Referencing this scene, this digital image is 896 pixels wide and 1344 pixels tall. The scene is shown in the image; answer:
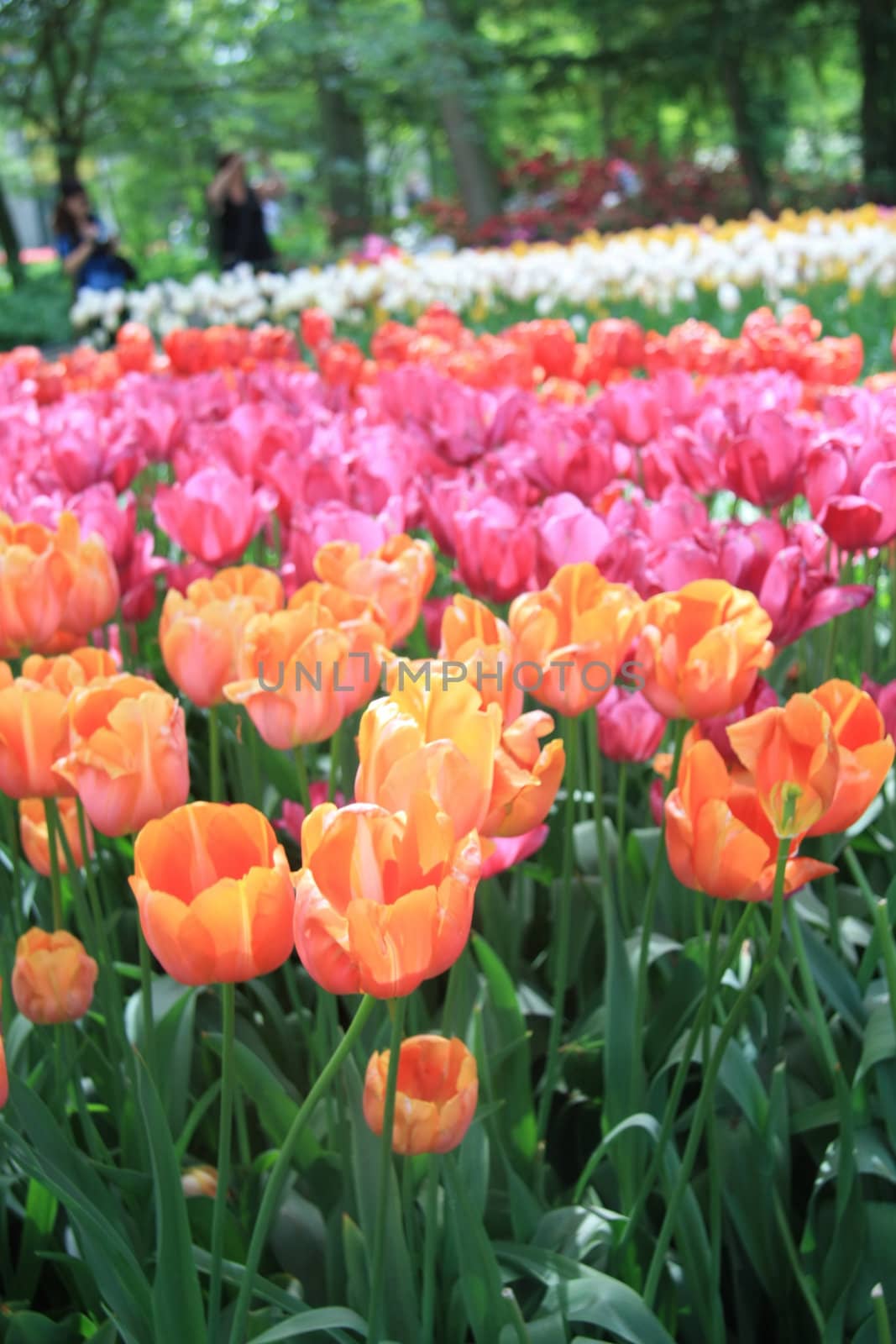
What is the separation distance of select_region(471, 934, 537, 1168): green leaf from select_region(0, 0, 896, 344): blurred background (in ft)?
46.6

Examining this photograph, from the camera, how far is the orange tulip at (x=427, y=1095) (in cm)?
90

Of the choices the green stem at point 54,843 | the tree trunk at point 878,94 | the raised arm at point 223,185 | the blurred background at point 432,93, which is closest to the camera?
the green stem at point 54,843

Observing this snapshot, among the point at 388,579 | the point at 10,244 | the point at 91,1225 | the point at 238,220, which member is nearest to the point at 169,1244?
the point at 91,1225

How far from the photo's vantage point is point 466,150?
55.1 feet

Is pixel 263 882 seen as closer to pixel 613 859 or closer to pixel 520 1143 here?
pixel 520 1143

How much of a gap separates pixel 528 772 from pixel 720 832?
5.6 inches

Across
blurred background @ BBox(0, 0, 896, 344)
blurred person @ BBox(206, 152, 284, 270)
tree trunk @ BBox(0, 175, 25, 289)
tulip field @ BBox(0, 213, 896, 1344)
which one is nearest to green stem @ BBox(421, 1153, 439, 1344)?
tulip field @ BBox(0, 213, 896, 1344)

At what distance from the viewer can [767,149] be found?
23.5m

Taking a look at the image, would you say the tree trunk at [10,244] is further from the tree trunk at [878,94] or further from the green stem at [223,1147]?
the green stem at [223,1147]

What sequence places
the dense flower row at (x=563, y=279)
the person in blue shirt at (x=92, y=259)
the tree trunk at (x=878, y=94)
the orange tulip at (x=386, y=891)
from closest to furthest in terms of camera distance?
1. the orange tulip at (x=386, y=891)
2. the dense flower row at (x=563, y=279)
3. the person in blue shirt at (x=92, y=259)
4. the tree trunk at (x=878, y=94)

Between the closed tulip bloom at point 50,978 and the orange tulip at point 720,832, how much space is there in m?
0.52

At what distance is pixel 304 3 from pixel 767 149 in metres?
11.2

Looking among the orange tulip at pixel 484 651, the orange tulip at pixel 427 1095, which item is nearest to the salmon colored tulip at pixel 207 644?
the orange tulip at pixel 484 651

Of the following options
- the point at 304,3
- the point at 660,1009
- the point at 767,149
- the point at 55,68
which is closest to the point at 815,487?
the point at 660,1009
